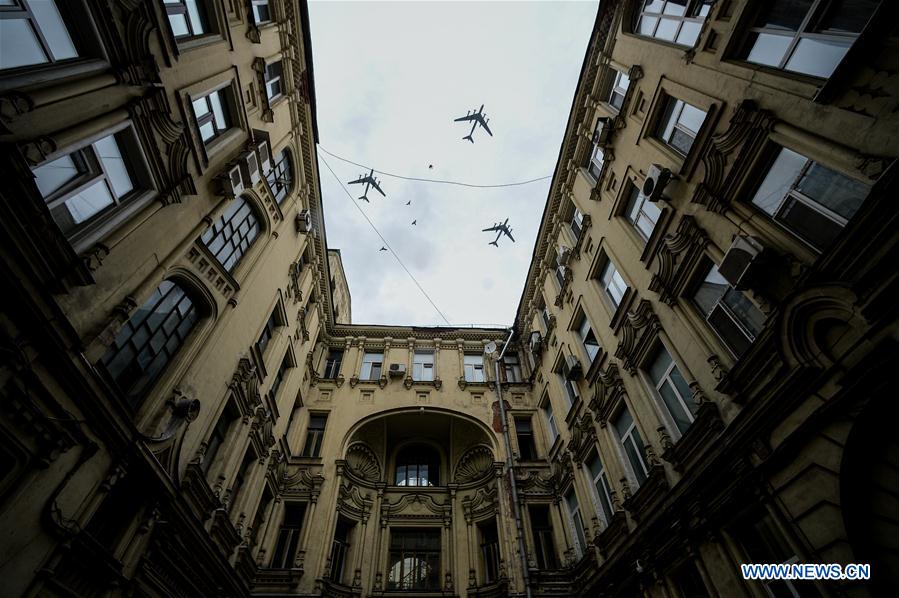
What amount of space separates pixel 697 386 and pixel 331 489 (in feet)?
47.0

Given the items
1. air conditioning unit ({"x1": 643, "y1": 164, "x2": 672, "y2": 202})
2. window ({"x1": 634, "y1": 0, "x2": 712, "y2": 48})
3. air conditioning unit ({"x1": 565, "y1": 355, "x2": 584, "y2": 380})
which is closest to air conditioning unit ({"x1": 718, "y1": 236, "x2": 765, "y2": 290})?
air conditioning unit ({"x1": 643, "y1": 164, "x2": 672, "y2": 202})

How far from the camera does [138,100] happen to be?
812 centimetres

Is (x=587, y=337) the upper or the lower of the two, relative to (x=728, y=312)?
upper

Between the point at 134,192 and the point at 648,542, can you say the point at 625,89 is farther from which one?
the point at 134,192

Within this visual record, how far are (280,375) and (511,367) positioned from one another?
40.5 ft

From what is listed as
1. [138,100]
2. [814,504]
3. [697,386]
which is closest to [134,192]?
[138,100]

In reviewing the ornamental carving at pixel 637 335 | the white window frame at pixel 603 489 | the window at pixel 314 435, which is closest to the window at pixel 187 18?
the ornamental carving at pixel 637 335

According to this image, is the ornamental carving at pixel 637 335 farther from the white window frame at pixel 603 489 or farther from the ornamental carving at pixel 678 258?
the white window frame at pixel 603 489

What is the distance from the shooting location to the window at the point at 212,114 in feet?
34.9

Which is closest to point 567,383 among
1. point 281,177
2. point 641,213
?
point 641,213

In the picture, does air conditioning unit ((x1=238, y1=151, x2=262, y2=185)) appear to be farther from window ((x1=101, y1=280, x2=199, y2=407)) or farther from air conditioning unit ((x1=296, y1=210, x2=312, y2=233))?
air conditioning unit ((x1=296, y1=210, x2=312, y2=233))

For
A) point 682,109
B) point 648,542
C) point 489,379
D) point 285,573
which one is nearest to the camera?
point 648,542

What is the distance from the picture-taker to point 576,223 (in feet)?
57.6

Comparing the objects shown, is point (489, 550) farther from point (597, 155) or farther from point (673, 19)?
point (673, 19)
